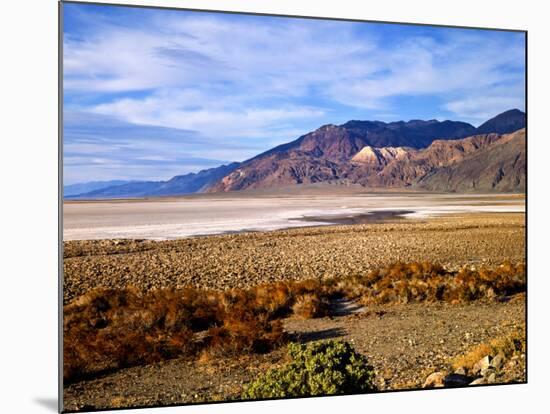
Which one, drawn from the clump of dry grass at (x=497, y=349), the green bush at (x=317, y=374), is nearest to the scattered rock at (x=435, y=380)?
the clump of dry grass at (x=497, y=349)

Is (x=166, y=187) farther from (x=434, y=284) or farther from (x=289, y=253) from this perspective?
(x=434, y=284)

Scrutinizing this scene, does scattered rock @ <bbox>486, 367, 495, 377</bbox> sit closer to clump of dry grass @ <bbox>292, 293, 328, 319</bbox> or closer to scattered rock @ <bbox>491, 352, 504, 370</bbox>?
scattered rock @ <bbox>491, 352, 504, 370</bbox>

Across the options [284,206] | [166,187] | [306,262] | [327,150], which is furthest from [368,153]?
[166,187]

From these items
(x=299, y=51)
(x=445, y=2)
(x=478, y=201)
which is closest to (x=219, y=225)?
(x=299, y=51)

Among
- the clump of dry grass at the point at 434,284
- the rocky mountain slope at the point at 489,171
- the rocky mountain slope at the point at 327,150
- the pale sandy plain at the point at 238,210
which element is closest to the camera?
the pale sandy plain at the point at 238,210

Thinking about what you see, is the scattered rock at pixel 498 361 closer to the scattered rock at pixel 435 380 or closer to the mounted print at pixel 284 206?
the mounted print at pixel 284 206

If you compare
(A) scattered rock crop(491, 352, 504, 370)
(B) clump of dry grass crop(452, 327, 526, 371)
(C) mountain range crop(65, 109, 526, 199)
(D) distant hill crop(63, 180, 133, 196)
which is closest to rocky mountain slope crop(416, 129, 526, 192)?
(C) mountain range crop(65, 109, 526, 199)

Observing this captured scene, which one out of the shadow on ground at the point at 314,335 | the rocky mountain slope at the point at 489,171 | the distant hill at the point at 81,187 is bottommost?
the shadow on ground at the point at 314,335
